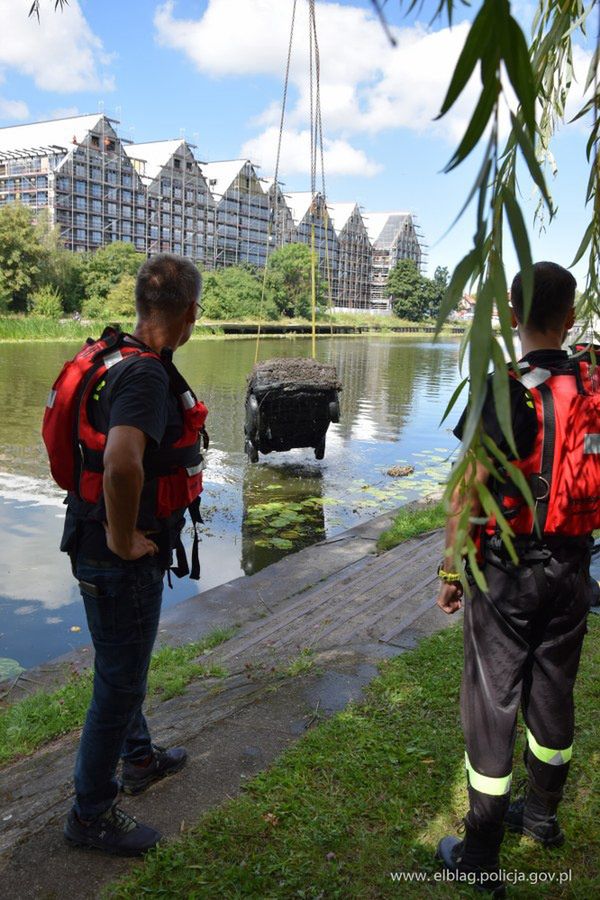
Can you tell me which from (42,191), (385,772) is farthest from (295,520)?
(42,191)

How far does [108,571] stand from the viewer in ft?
8.71

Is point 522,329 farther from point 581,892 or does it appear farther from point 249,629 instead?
point 249,629

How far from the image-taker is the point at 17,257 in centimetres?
5188

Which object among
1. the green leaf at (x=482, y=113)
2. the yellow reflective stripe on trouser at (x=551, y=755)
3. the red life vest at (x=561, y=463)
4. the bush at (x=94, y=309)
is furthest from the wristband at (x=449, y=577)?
the bush at (x=94, y=309)

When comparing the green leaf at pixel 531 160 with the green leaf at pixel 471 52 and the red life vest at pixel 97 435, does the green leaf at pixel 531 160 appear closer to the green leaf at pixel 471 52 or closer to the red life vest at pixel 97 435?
the green leaf at pixel 471 52

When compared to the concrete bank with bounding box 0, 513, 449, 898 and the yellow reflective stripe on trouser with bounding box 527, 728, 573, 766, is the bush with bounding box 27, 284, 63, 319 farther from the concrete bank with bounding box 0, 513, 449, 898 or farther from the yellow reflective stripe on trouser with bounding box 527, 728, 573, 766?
the yellow reflective stripe on trouser with bounding box 527, 728, 573, 766

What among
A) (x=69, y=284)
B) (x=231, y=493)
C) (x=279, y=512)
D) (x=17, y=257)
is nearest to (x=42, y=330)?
(x=17, y=257)

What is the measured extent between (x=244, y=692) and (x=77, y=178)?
7010 cm

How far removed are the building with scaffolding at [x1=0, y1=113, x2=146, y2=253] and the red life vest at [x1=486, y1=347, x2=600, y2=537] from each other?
2559 inches

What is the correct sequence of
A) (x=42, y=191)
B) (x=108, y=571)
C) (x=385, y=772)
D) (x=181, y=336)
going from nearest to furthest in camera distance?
1. (x=108, y=571)
2. (x=181, y=336)
3. (x=385, y=772)
4. (x=42, y=191)

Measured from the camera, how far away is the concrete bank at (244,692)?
8.97 feet

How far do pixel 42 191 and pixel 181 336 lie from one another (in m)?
69.1

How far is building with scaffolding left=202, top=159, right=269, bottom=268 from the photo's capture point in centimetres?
8388

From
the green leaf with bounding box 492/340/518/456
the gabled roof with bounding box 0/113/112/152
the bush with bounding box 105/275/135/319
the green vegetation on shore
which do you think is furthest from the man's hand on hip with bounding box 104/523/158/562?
the gabled roof with bounding box 0/113/112/152
